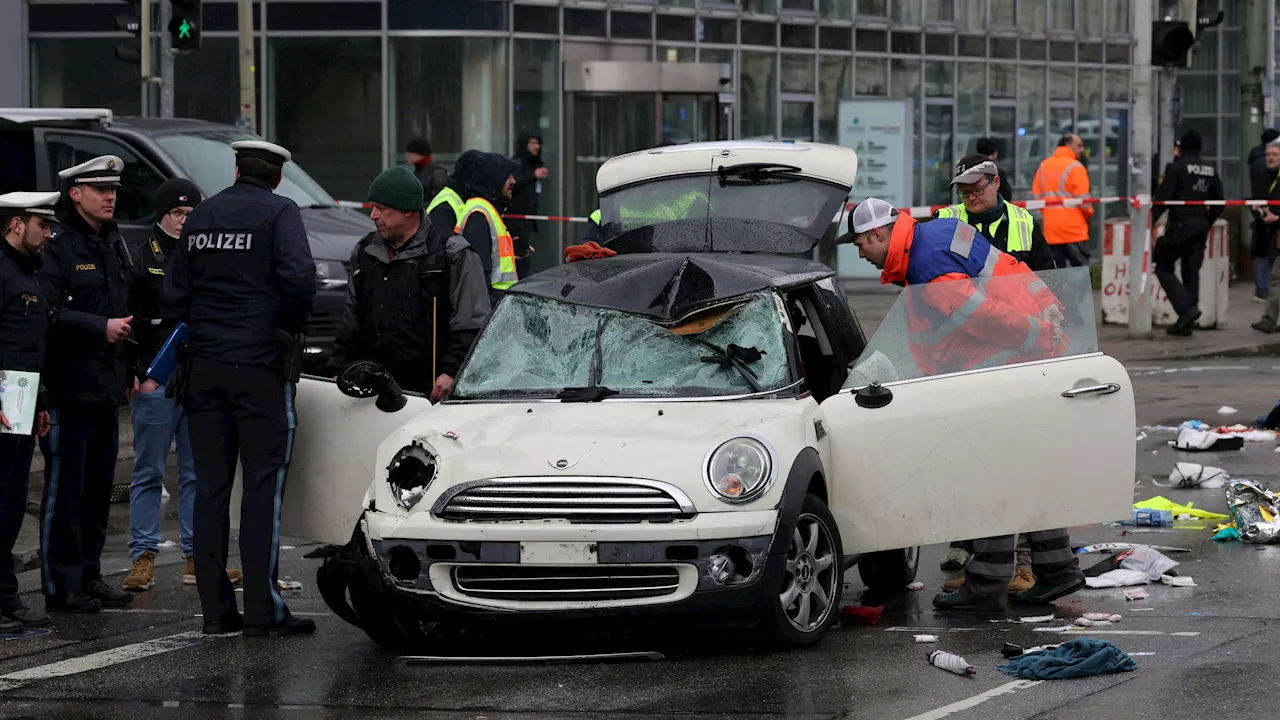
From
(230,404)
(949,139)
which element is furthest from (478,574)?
(949,139)

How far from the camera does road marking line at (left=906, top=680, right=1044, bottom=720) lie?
21.6 feet

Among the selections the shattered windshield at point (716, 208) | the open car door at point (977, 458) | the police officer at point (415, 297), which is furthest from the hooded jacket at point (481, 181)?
the open car door at point (977, 458)

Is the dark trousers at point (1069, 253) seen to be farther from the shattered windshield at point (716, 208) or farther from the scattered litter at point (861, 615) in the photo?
the scattered litter at point (861, 615)

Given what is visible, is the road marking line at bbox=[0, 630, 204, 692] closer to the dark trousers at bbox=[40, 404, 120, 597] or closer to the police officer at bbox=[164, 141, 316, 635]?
the police officer at bbox=[164, 141, 316, 635]

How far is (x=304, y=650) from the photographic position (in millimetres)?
8109

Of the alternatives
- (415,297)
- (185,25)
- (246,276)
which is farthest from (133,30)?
(246,276)

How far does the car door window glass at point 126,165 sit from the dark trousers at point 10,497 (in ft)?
25.6

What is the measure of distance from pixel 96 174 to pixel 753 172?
3.16 m

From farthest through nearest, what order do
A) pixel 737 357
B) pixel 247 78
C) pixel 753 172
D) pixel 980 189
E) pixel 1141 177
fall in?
pixel 1141 177, pixel 247 78, pixel 753 172, pixel 980 189, pixel 737 357

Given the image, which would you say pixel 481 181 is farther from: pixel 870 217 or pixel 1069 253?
pixel 1069 253

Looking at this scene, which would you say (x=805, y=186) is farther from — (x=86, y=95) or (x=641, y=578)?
(x=86, y=95)

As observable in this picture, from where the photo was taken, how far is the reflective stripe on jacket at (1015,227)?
10.1m

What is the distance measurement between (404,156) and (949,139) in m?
10.3

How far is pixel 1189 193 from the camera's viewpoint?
21.9 m
